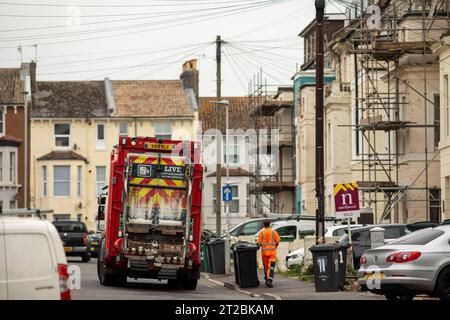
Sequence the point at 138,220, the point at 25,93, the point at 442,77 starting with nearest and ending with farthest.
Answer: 1. the point at 138,220
2. the point at 442,77
3. the point at 25,93

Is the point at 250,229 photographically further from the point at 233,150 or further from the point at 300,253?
the point at 233,150

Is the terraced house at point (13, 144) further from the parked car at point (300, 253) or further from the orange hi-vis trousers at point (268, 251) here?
the orange hi-vis trousers at point (268, 251)

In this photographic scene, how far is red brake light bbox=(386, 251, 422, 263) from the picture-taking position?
22.9 m

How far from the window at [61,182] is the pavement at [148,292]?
47.9 meters

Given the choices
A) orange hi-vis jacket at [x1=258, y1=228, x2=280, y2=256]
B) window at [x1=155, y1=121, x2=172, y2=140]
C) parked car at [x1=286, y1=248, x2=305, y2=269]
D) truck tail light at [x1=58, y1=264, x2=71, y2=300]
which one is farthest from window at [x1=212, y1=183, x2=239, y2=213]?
truck tail light at [x1=58, y1=264, x2=71, y2=300]

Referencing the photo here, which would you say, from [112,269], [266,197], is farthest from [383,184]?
[266,197]

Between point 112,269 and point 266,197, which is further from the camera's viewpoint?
point 266,197

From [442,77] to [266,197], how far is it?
152ft

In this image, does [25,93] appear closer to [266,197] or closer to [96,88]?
[96,88]

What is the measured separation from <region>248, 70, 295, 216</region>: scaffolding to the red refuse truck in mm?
43685

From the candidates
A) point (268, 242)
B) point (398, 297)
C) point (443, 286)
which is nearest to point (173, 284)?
point (268, 242)

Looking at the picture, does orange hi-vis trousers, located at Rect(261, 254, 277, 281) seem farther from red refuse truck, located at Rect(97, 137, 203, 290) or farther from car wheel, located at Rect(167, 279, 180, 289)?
red refuse truck, located at Rect(97, 137, 203, 290)

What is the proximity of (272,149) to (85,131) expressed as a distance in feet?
46.7

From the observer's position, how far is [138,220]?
1182 inches
